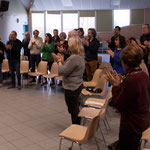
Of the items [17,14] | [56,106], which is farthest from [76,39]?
[17,14]

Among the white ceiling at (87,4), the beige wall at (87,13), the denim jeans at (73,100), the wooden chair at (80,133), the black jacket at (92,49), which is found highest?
the white ceiling at (87,4)

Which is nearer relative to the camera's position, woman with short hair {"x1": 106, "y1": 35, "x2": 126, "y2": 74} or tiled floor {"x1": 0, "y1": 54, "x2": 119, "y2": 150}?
tiled floor {"x1": 0, "y1": 54, "x2": 119, "y2": 150}

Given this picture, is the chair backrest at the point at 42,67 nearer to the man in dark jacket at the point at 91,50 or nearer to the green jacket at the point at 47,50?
the green jacket at the point at 47,50

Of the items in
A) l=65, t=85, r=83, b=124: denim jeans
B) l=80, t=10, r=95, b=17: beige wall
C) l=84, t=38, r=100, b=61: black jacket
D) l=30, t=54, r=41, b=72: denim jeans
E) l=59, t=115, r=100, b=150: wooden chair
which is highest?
l=80, t=10, r=95, b=17: beige wall

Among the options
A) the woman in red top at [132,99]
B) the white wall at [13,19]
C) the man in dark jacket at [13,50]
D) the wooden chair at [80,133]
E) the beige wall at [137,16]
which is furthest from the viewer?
the beige wall at [137,16]

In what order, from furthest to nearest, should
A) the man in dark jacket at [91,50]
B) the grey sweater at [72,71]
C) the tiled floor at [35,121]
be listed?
the man in dark jacket at [91,50], the tiled floor at [35,121], the grey sweater at [72,71]

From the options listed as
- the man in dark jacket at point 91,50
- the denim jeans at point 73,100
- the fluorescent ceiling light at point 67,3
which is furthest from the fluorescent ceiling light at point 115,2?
the denim jeans at point 73,100

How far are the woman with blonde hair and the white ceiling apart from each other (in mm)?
10607

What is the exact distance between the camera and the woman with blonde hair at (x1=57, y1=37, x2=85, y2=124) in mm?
3393

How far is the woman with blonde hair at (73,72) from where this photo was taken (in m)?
3.39

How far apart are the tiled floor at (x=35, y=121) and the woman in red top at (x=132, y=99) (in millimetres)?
1540

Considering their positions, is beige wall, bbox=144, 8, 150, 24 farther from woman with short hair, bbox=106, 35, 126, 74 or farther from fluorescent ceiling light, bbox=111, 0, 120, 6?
woman with short hair, bbox=106, 35, 126, 74

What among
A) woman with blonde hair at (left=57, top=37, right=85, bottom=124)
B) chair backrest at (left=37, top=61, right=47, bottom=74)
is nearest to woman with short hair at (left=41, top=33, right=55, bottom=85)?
chair backrest at (left=37, top=61, right=47, bottom=74)

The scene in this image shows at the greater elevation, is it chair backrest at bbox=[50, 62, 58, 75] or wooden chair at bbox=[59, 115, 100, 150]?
chair backrest at bbox=[50, 62, 58, 75]
